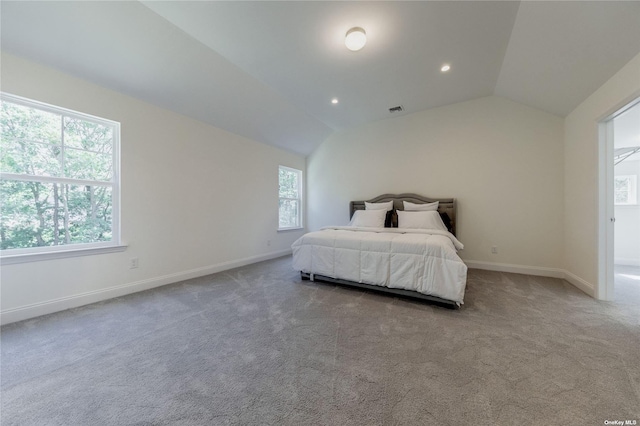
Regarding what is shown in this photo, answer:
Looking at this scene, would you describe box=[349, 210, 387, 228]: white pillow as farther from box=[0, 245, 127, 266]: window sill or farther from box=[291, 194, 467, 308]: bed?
box=[0, 245, 127, 266]: window sill

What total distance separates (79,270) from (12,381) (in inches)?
54.0

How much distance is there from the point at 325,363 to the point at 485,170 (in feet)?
13.2

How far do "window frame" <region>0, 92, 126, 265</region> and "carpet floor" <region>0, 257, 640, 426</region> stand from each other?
59 cm

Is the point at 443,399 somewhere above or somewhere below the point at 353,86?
below

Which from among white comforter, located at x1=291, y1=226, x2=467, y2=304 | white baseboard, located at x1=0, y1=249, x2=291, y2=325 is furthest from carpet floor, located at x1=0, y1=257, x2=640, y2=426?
white comforter, located at x1=291, y1=226, x2=467, y2=304

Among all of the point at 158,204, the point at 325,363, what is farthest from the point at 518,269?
the point at 158,204

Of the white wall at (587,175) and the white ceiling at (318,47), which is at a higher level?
the white ceiling at (318,47)

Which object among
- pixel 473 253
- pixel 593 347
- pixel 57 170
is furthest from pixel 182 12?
pixel 473 253

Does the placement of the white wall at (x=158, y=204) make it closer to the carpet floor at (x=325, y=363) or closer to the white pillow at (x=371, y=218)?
the carpet floor at (x=325, y=363)

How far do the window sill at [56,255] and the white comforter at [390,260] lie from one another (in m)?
2.18

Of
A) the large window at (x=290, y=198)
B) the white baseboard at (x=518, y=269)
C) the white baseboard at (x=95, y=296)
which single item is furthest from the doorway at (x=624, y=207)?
the white baseboard at (x=95, y=296)

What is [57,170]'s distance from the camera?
2.41m

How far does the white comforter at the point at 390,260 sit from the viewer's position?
2330 millimetres

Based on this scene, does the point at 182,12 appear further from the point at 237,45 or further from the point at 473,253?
the point at 473,253
